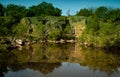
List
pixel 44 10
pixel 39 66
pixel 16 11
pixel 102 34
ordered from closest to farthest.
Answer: pixel 39 66 → pixel 102 34 → pixel 16 11 → pixel 44 10

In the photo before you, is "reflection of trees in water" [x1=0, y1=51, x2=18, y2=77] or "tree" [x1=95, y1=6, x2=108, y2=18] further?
"tree" [x1=95, y1=6, x2=108, y2=18]

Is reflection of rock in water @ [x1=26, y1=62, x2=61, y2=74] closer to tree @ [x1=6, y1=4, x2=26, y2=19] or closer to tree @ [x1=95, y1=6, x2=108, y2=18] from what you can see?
tree @ [x1=6, y1=4, x2=26, y2=19]

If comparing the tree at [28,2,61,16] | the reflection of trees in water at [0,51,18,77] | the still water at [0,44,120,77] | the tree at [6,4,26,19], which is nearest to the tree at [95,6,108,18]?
the tree at [28,2,61,16]

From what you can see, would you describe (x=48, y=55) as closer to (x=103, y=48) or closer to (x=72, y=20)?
(x=103, y=48)

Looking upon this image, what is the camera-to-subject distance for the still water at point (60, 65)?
26.2 metres

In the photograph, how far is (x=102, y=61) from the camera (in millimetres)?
33031

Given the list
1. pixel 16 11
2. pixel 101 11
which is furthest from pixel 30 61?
pixel 101 11

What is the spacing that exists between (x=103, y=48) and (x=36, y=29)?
19712 mm

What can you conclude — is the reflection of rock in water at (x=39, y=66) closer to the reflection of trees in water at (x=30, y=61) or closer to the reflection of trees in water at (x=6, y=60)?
the reflection of trees in water at (x=30, y=61)

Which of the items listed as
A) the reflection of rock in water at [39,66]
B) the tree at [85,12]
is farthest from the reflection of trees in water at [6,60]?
the tree at [85,12]

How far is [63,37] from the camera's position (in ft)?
202

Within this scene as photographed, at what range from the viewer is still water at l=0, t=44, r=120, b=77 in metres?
26.2

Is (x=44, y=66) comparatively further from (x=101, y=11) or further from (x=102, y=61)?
(x=101, y=11)

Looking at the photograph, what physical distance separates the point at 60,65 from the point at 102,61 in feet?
19.5
